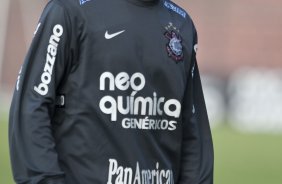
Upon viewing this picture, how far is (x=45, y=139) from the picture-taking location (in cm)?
340

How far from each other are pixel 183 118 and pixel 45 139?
610 millimetres

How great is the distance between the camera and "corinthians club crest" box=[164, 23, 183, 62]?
3689mm

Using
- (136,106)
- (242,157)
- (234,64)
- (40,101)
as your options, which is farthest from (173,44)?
Answer: (234,64)

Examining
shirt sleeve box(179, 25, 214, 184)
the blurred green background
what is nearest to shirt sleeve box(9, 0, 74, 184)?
shirt sleeve box(179, 25, 214, 184)

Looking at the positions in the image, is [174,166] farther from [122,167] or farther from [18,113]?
[18,113]

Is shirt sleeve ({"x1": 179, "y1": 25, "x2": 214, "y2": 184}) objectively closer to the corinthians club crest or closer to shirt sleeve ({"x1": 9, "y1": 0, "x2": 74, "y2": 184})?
the corinthians club crest

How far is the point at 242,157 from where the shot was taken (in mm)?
12766

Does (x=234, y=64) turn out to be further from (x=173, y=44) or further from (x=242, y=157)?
(x=173, y=44)

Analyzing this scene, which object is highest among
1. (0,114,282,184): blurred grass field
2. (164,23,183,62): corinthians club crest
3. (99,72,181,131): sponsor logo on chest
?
(164,23,183,62): corinthians club crest

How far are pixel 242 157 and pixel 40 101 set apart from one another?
952cm

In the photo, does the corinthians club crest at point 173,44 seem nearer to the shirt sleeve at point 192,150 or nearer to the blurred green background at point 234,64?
the shirt sleeve at point 192,150

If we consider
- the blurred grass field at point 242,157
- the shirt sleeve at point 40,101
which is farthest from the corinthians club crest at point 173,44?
the blurred grass field at point 242,157

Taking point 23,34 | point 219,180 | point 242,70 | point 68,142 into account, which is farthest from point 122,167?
point 23,34

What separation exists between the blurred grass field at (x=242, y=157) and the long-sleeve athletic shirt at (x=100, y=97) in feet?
19.6
